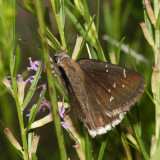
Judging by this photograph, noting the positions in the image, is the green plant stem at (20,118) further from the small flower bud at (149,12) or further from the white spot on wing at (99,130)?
the small flower bud at (149,12)

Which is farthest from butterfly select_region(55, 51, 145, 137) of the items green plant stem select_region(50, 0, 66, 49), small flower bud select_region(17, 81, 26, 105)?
small flower bud select_region(17, 81, 26, 105)

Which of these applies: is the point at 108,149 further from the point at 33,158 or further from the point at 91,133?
the point at 33,158

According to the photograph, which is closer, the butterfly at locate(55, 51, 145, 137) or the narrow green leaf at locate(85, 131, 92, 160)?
the narrow green leaf at locate(85, 131, 92, 160)

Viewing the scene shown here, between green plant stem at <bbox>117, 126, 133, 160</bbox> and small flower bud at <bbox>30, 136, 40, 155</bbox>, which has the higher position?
small flower bud at <bbox>30, 136, 40, 155</bbox>

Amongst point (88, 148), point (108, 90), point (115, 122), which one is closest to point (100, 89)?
point (108, 90)

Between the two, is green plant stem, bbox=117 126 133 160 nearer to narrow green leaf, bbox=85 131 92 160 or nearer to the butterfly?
the butterfly

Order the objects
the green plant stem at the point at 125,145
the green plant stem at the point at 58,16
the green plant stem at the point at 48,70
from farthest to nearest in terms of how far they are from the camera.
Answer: the green plant stem at the point at 125,145, the green plant stem at the point at 58,16, the green plant stem at the point at 48,70

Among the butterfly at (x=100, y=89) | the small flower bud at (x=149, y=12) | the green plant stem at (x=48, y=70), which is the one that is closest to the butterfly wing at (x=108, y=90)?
the butterfly at (x=100, y=89)

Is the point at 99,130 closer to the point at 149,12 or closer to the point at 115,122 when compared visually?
the point at 115,122

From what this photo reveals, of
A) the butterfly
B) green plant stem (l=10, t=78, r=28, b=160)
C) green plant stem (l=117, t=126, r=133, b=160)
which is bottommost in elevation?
green plant stem (l=117, t=126, r=133, b=160)
